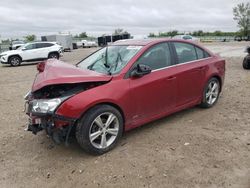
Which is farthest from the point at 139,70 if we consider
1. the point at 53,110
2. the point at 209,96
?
the point at 209,96

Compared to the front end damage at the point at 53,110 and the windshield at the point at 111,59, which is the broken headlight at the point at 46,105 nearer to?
the front end damage at the point at 53,110

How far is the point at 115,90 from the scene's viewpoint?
3855 mm

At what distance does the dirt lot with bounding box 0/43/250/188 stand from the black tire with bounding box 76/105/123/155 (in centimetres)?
14

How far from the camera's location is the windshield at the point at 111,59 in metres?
4.23

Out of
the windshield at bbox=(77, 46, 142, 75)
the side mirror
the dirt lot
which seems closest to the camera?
the dirt lot

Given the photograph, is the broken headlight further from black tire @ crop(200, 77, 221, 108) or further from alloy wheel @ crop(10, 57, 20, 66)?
alloy wheel @ crop(10, 57, 20, 66)

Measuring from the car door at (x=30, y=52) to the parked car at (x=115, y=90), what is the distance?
1423 centimetres

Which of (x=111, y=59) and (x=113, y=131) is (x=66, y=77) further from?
(x=111, y=59)

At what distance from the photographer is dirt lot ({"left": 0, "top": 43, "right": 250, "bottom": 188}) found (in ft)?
10.6

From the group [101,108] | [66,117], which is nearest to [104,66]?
[101,108]

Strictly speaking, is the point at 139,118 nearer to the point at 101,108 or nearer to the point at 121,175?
the point at 101,108

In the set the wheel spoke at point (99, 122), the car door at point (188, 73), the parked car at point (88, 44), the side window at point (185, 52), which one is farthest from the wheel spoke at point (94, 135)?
the parked car at point (88, 44)

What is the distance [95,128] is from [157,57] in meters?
1.67

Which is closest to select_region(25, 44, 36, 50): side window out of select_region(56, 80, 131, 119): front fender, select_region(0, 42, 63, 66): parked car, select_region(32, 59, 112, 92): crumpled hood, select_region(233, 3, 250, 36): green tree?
select_region(0, 42, 63, 66): parked car
